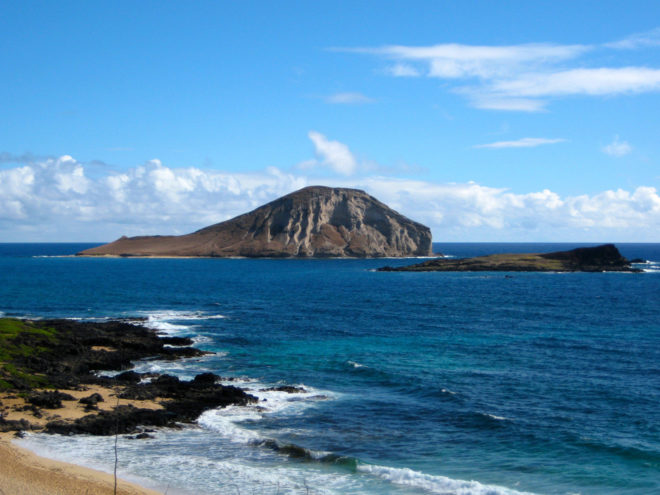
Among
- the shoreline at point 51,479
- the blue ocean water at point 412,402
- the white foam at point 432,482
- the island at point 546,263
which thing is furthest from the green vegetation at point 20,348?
the island at point 546,263

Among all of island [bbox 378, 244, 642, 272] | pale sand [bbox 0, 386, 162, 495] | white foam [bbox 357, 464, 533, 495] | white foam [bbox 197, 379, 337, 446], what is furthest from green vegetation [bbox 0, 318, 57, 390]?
island [bbox 378, 244, 642, 272]

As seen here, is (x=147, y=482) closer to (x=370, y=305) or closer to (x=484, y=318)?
(x=484, y=318)

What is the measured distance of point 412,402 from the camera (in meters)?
33.6

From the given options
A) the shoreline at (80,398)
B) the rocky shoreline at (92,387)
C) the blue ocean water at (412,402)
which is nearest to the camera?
the shoreline at (80,398)

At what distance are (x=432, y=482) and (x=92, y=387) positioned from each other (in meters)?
22.4

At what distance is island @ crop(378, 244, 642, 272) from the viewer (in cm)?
14712

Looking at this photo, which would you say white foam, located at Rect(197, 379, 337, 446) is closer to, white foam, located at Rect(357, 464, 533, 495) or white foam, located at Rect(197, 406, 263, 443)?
white foam, located at Rect(197, 406, 263, 443)

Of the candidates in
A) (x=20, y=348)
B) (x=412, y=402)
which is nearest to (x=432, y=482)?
(x=412, y=402)

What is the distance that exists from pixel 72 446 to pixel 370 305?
5646 centimetres

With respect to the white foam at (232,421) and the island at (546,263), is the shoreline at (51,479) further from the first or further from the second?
the island at (546,263)

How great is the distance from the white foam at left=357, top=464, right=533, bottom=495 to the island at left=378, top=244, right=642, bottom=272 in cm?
13049

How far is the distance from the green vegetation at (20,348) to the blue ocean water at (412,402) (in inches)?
324

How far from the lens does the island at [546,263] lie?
14712 cm

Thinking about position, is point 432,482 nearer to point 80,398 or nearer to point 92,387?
point 80,398
